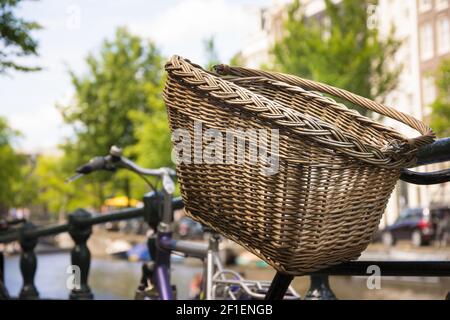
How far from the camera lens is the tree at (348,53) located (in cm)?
2033

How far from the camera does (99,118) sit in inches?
1196

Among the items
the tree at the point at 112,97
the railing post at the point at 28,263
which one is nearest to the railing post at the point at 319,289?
the railing post at the point at 28,263

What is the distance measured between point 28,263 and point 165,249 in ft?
6.50

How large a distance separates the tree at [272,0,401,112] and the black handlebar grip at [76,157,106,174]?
17.1m

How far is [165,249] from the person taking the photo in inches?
124

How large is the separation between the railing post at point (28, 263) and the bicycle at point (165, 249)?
1.68m

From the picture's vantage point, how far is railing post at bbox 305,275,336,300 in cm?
268

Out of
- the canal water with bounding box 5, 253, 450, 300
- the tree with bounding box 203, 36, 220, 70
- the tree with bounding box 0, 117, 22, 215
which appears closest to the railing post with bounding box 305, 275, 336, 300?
the canal water with bounding box 5, 253, 450, 300

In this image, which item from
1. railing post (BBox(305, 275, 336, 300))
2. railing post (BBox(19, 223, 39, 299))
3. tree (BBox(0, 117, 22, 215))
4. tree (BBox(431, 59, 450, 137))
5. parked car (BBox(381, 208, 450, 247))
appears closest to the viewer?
railing post (BBox(305, 275, 336, 300))

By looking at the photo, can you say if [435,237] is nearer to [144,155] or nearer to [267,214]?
[144,155]

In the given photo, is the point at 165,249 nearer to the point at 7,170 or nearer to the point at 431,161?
the point at 431,161

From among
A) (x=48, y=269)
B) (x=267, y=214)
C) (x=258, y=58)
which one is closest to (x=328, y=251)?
(x=267, y=214)

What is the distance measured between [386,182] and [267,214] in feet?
0.84

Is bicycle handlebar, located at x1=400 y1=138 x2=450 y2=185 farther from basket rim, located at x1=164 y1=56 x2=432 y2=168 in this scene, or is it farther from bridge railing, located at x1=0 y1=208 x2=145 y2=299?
bridge railing, located at x1=0 y1=208 x2=145 y2=299
